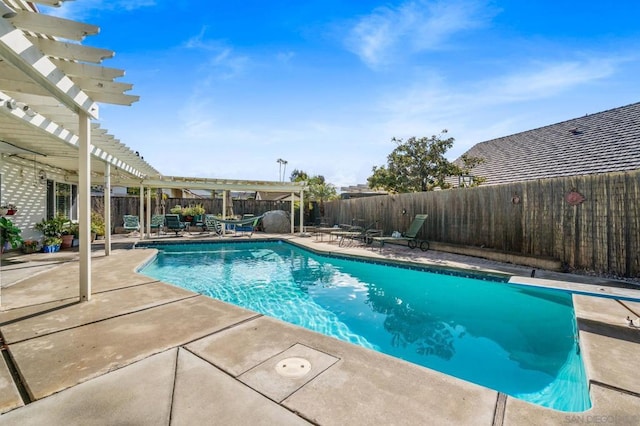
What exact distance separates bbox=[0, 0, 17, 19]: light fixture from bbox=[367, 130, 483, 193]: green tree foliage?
12101 millimetres

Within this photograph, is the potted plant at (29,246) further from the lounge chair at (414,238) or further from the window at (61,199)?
the lounge chair at (414,238)

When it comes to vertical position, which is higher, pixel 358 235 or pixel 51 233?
pixel 51 233

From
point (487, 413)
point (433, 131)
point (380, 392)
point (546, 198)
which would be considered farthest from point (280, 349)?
point (433, 131)

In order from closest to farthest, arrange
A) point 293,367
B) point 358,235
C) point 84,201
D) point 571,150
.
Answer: point 293,367, point 84,201, point 571,150, point 358,235

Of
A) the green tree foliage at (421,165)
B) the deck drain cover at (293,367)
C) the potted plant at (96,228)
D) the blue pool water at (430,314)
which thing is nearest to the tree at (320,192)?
the green tree foliage at (421,165)

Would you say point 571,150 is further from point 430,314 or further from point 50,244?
point 50,244

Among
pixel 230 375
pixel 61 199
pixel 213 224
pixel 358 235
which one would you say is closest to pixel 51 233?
pixel 61 199

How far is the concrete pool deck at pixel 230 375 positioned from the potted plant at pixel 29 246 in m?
5.31

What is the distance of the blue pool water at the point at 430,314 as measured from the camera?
297 centimetres

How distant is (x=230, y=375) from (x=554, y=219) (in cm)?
720

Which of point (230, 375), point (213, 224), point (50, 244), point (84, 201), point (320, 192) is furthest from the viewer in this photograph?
point (320, 192)

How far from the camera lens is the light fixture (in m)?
2.08

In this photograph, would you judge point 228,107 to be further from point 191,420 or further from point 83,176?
point 191,420

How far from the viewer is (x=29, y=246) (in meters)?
7.27
